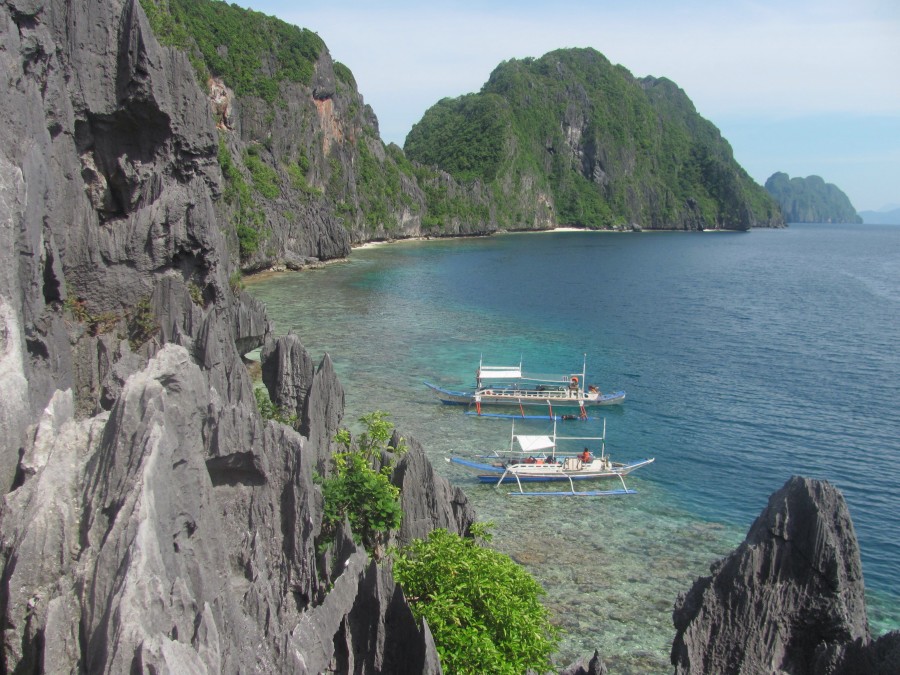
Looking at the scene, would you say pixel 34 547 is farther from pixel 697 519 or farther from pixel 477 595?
pixel 697 519

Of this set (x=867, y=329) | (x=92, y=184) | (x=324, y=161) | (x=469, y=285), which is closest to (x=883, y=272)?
(x=867, y=329)

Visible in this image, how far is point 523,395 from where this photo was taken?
135ft

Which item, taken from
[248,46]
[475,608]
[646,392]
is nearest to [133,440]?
[475,608]

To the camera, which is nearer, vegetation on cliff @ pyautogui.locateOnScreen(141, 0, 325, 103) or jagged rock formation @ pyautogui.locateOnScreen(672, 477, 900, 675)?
jagged rock formation @ pyautogui.locateOnScreen(672, 477, 900, 675)

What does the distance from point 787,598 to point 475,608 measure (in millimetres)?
5384

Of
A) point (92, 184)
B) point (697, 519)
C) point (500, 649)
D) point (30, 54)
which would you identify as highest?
point (30, 54)

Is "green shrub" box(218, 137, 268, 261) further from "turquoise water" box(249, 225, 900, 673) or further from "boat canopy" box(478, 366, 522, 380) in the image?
"boat canopy" box(478, 366, 522, 380)

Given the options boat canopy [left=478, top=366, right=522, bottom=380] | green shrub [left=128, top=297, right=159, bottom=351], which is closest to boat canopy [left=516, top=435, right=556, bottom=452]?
boat canopy [left=478, top=366, right=522, bottom=380]

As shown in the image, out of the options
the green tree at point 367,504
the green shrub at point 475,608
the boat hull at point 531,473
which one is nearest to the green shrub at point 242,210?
the boat hull at point 531,473

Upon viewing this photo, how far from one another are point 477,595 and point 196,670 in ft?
25.5

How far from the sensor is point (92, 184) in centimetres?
2609

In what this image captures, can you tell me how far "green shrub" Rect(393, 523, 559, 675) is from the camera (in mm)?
12930

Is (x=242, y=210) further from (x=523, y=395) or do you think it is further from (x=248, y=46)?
(x=523, y=395)

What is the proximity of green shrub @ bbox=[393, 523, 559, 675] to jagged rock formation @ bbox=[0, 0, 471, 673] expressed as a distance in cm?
126
